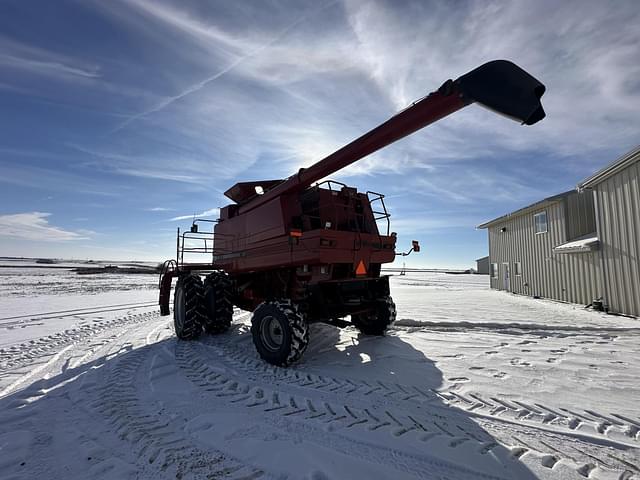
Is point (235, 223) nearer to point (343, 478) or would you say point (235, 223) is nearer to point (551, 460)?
point (343, 478)

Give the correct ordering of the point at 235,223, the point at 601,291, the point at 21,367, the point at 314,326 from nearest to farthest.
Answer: the point at 21,367 → the point at 235,223 → the point at 314,326 → the point at 601,291

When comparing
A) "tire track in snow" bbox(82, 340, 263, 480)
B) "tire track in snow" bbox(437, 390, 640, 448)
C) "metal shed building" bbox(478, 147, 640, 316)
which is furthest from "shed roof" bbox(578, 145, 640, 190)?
"tire track in snow" bbox(82, 340, 263, 480)

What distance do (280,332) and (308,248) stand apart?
1564 mm

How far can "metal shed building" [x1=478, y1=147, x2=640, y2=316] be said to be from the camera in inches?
374

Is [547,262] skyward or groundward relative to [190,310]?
skyward

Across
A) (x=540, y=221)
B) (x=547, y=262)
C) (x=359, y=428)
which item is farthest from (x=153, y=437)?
(x=540, y=221)

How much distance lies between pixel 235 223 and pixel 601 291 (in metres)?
12.4

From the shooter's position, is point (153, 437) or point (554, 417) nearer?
point (153, 437)

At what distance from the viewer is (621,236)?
9836mm

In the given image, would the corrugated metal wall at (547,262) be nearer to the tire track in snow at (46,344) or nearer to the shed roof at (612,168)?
the shed roof at (612,168)

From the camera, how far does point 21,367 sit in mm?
5133

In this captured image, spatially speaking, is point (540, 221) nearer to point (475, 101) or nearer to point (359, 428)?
point (475, 101)

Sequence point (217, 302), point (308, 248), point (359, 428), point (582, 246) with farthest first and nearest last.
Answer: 1. point (582, 246)
2. point (217, 302)
3. point (308, 248)
4. point (359, 428)

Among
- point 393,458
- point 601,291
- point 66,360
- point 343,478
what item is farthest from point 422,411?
point 601,291
